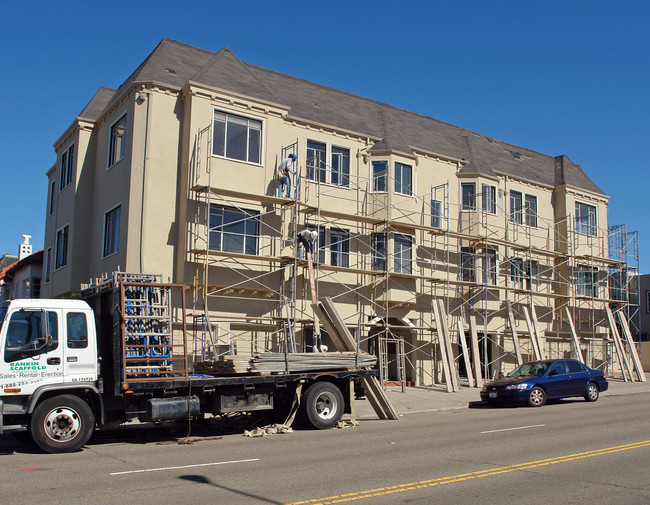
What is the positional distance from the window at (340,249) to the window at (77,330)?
41.4ft

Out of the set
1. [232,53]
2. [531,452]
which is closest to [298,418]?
[531,452]

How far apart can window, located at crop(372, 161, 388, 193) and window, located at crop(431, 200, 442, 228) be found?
2.83m

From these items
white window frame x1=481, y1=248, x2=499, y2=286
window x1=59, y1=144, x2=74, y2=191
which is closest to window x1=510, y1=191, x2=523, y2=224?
white window frame x1=481, y1=248, x2=499, y2=286

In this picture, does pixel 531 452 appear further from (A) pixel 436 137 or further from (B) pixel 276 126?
(A) pixel 436 137

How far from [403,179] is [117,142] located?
1061 centimetres

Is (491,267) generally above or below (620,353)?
above

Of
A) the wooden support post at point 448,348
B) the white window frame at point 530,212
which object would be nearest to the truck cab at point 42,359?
the wooden support post at point 448,348

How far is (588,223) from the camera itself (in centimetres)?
3241

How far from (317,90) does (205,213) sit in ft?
28.3

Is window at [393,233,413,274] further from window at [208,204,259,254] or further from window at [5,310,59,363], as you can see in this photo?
window at [5,310,59,363]

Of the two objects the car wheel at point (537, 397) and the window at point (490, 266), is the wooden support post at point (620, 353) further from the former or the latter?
the car wheel at point (537, 397)

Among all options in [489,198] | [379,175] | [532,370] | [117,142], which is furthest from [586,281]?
[117,142]

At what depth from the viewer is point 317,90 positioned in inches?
1045

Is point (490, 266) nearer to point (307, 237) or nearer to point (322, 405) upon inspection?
point (307, 237)
